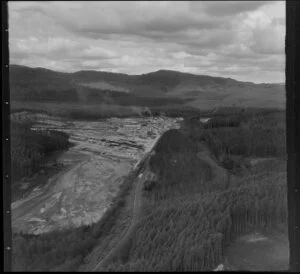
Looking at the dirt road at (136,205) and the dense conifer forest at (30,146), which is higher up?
the dense conifer forest at (30,146)

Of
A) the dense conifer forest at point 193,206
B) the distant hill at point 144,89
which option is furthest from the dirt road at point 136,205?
the distant hill at point 144,89

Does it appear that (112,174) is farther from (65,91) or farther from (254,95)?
(254,95)

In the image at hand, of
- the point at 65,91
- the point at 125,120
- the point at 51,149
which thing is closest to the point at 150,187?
the point at 125,120

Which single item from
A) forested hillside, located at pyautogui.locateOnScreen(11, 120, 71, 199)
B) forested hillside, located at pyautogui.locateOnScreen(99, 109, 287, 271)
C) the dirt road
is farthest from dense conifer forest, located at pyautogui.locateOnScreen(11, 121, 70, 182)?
forested hillside, located at pyautogui.locateOnScreen(99, 109, 287, 271)

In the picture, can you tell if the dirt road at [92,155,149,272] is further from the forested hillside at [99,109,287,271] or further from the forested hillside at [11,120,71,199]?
the forested hillside at [11,120,71,199]

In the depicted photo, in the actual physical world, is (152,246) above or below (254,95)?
below

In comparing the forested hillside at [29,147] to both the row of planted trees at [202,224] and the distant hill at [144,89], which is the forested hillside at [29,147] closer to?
the distant hill at [144,89]

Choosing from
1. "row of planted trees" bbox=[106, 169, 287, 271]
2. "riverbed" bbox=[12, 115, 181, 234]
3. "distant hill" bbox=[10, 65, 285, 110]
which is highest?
"distant hill" bbox=[10, 65, 285, 110]

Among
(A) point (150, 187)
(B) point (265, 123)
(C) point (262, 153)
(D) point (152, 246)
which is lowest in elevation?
(D) point (152, 246)
